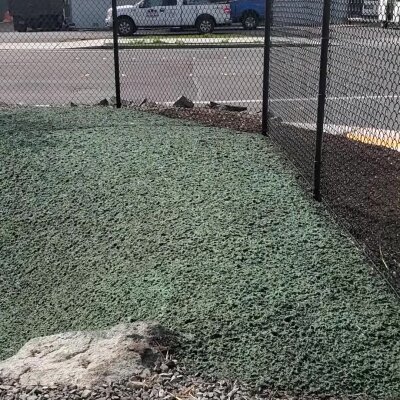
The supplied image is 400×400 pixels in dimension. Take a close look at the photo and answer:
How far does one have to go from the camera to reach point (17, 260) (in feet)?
14.3

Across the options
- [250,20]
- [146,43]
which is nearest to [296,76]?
[146,43]

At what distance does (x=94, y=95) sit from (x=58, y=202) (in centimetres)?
695

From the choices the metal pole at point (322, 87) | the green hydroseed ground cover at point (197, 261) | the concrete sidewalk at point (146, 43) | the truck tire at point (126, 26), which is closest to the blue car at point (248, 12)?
the truck tire at point (126, 26)

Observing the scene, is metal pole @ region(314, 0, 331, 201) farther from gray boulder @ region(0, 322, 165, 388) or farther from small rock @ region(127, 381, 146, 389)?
small rock @ region(127, 381, 146, 389)

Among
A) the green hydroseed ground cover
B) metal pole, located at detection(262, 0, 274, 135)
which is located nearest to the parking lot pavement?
metal pole, located at detection(262, 0, 274, 135)

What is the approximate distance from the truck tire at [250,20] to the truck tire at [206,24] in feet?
8.53

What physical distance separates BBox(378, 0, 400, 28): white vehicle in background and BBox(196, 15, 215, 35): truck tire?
17338 mm

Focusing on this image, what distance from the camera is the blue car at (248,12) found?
23.8 meters

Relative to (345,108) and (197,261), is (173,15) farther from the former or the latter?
(197,261)

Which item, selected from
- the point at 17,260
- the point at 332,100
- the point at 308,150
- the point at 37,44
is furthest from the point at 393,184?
the point at 37,44

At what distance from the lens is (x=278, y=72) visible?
6.71 meters

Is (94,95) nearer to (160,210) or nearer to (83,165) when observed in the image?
(83,165)

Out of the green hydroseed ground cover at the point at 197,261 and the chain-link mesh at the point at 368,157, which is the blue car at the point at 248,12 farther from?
the green hydroseed ground cover at the point at 197,261

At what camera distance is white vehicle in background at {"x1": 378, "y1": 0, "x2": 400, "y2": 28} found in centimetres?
415
